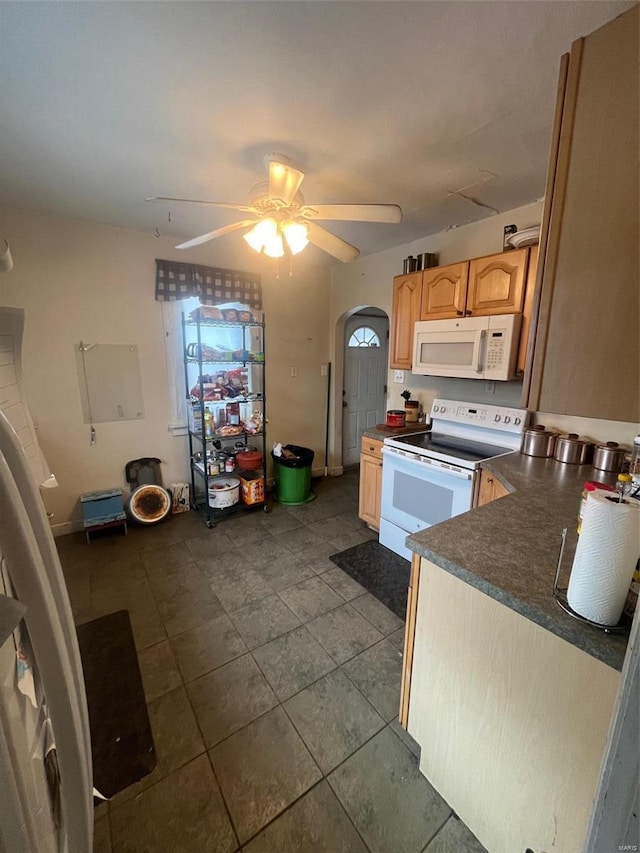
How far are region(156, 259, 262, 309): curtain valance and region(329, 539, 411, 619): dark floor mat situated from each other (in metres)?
2.57

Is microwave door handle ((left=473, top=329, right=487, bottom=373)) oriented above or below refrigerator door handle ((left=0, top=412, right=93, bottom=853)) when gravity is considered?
above

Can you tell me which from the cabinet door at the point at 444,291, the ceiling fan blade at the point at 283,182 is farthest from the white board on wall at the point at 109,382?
the cabinet door at the point at 444,291

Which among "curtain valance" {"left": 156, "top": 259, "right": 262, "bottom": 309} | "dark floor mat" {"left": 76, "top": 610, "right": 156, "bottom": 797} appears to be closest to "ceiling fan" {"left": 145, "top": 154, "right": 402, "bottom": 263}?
"curtain valance" {"left": 156, "top": 259, "right": 262, "bottom": 309}

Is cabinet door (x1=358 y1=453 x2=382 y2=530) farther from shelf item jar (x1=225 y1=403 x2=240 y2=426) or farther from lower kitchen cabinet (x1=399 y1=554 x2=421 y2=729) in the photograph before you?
lower kitchen cabinet (x1=399 y1=554 x2=421 y2=729)

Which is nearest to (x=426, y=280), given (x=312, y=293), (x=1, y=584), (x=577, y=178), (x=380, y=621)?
(x=312, y=293)

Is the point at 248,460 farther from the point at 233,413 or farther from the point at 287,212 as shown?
the point at 287,212

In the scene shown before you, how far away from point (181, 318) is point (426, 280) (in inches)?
86.6

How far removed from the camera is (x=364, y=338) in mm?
4477

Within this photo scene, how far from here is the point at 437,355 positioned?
2596 mm

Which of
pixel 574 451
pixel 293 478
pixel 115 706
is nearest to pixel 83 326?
pixel 293 478

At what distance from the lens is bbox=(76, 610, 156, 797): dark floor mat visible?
A: 131cm

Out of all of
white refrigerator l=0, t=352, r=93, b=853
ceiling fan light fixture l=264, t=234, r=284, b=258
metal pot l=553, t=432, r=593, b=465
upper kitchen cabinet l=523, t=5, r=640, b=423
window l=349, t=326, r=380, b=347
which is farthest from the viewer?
window l=349, t=326, r=380, b=347

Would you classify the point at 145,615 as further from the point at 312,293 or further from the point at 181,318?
the point at 312,293

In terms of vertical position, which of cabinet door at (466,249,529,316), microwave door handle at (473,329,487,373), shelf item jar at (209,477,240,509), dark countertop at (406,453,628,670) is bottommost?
shelf item jar at (209,477,240,509)
